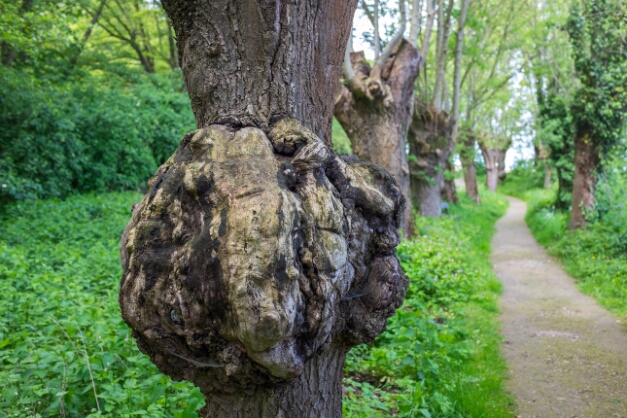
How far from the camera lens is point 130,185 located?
15.6 metres

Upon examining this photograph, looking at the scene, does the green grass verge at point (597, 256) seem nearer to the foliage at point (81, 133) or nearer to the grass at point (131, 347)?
the grass at point (131, 347)

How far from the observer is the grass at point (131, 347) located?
3.58m

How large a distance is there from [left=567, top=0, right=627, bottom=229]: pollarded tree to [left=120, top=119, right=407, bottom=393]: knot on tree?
11413mm

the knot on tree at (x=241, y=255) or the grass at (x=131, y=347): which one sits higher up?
the knot on tree at (x=241, y=255)

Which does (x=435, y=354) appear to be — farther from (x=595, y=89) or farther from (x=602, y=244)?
(x=595, y=89)

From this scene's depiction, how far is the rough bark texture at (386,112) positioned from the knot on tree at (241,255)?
7.51m

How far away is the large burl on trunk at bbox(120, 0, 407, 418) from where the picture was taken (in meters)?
2.04

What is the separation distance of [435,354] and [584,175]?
966cm

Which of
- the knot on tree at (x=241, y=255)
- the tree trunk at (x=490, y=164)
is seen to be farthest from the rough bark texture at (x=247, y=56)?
the tree trunk at (x=490, y=164)

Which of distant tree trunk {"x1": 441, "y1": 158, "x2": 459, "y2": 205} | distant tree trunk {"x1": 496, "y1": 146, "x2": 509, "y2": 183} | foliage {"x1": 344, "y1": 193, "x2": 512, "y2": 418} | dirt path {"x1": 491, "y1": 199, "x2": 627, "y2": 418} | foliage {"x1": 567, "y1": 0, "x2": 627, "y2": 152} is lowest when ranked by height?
dirt path {"x1": 491, "y1": 199, "x2": 627, "y2": 418}

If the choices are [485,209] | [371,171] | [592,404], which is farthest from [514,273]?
[485,209]

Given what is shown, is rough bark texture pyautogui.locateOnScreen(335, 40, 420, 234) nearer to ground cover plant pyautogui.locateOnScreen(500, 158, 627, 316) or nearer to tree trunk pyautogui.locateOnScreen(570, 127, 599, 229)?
ground cover plant pyautogui.locateOnScreen(500, 158, 627, 316)

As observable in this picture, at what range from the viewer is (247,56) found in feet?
8.68

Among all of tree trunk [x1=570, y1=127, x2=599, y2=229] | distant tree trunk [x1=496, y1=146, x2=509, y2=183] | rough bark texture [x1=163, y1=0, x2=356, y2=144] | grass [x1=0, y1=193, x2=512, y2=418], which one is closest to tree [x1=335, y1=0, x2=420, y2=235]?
grass [x1=0, y1=193, x2=512, y2=418]
